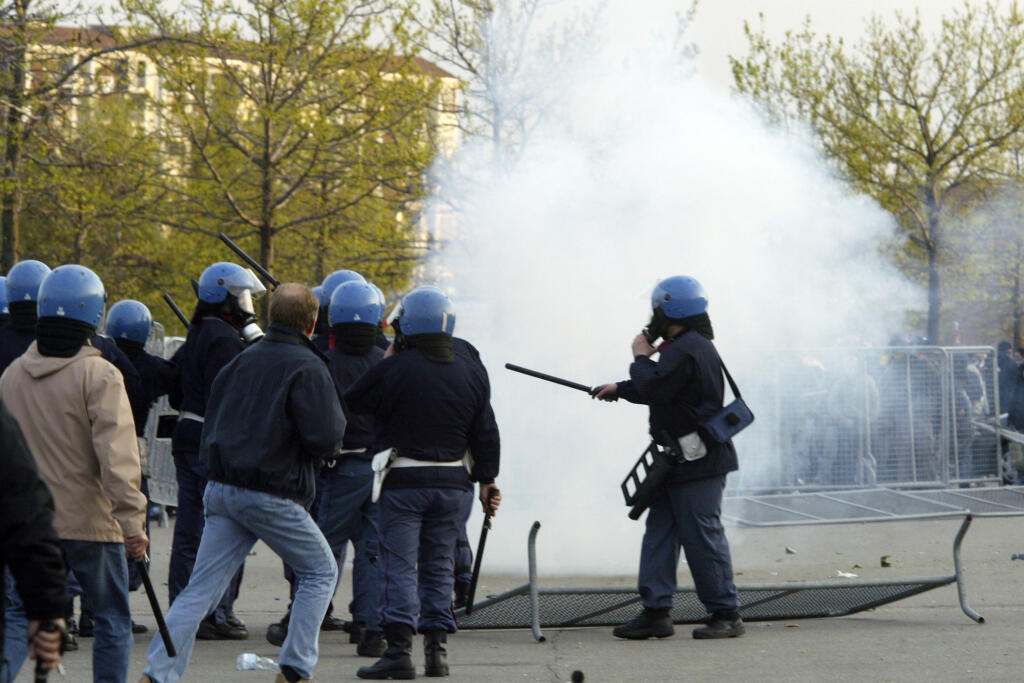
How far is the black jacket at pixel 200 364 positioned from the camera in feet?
22.0

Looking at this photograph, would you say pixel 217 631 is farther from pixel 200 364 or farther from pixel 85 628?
pixel 200 364

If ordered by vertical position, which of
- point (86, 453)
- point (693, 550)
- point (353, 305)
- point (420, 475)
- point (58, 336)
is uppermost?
point (353, 305)

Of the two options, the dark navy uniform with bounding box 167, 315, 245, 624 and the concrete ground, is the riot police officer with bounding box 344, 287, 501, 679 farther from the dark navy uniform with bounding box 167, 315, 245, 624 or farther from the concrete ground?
the dark navy uniform with bounding box 167, 315, 245, 624

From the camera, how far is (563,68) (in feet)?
55.1

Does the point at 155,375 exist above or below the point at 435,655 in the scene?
above

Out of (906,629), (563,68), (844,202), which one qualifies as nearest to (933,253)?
(844,202)

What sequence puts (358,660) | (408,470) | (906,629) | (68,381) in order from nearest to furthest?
(68,381)
(408,470)
(358,660)
(906,629)

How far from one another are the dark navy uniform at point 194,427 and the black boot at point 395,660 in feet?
3.54

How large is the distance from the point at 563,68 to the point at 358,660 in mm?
11466

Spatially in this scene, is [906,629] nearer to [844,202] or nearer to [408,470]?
[408,470]

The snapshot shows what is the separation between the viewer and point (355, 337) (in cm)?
690

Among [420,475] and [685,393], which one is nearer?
[420,475]

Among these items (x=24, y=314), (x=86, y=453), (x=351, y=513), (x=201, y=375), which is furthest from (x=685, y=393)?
(x=86, y=453)

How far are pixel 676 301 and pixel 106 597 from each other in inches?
135
